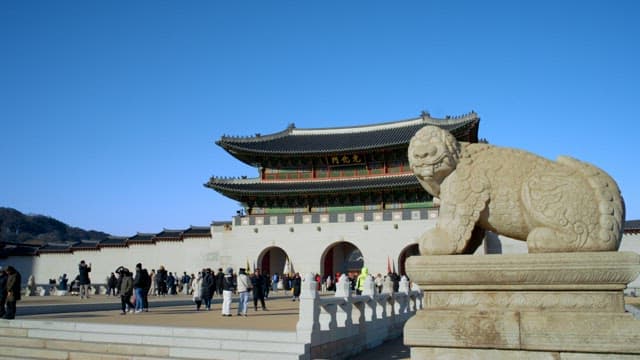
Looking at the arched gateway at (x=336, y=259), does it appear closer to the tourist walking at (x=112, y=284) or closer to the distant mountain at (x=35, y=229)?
the tourist walking at (x=112, y=284)

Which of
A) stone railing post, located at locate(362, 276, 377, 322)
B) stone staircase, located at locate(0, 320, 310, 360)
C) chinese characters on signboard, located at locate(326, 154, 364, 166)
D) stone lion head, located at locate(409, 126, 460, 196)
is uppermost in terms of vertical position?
chinese characters on signboard, located at locate(326, 154, 364, 166)

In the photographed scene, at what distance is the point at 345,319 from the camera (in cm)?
1043

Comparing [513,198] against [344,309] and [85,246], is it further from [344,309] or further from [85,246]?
[85,246]

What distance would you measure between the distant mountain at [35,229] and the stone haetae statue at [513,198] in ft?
302

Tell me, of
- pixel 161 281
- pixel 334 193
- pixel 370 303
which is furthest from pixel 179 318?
pixel 334 193

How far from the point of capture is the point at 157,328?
9.69m

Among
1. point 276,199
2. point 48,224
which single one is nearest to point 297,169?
→ point 276,199

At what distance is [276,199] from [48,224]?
260ft

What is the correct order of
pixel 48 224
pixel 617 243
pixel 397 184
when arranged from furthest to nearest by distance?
pixel 48 224 < pixel 397 184 < pixel 617 243

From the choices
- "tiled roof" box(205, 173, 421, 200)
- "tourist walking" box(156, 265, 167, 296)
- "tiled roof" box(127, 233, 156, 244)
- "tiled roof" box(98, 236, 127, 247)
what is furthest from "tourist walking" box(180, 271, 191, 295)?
"tiled roof" box(98, 236, 127, 247)

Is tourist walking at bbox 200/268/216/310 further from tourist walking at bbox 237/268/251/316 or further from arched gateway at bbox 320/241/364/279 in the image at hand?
arched gateway at bbox 320/241/364/279

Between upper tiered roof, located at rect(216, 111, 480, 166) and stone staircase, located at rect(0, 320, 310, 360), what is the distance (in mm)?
23714

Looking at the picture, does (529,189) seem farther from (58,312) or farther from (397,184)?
(397,184)

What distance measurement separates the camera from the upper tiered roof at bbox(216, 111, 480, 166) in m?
32.2
